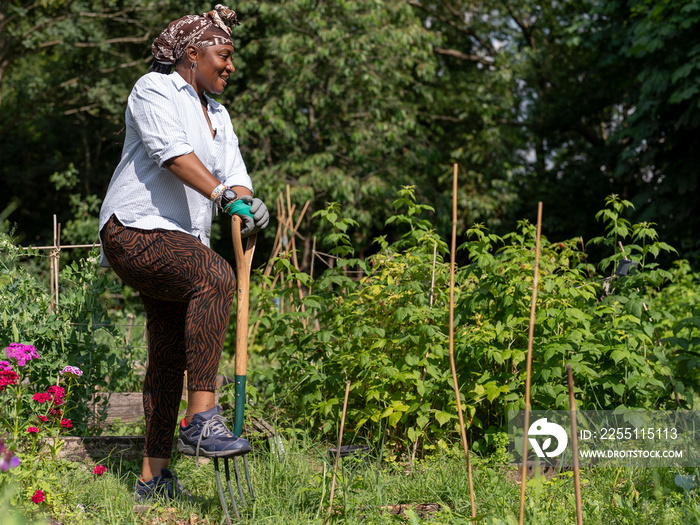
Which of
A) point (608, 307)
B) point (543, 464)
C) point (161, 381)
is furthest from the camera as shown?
point (608, 307)

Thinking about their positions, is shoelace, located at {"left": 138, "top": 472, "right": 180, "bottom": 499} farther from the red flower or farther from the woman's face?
the woman's face

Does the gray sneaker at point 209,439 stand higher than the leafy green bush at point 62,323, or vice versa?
the leafy green bush at point 62,323

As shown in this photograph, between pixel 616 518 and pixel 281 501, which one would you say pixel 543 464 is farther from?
pixel 281 501

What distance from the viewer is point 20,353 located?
2605 mm

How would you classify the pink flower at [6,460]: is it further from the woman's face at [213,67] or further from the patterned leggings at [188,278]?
the woman's face at [213,67]

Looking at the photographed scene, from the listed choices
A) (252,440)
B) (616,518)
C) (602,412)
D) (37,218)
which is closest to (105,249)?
(252,440)

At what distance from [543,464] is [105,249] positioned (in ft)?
6.74

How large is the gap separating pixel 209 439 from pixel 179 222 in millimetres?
769

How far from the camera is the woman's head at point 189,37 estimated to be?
2453mm

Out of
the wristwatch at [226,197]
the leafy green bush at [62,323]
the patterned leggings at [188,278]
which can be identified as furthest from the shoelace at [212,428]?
the leafy green bush at [62,323]

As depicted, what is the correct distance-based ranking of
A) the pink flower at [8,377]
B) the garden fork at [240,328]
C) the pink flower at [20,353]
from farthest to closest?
the pink flower at [20,353]
the pink flower at [8,377]
the garden fork at [240,328]

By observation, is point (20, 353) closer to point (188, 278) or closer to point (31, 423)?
point (31, 423)

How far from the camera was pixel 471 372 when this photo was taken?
10.3 feet

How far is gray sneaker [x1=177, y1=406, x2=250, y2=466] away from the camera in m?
2.06
